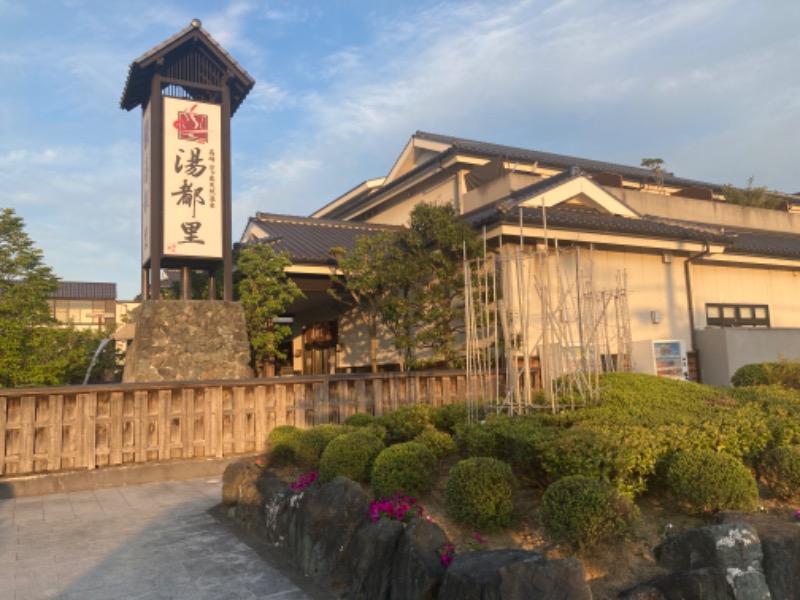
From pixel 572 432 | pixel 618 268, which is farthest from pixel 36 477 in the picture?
pixel 618 268

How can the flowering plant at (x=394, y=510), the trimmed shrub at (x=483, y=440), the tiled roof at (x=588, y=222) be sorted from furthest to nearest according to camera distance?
the tiled roof at (x=588, y=222)
the trimmed shrub at (x=483, y=440)
the flowering plant at (x=394, y=510)

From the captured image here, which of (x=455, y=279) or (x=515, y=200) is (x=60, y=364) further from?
(x=515, y=200)

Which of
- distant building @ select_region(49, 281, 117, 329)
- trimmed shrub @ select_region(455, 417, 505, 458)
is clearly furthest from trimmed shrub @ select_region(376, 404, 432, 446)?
distant building @ select_region(49, 281, 117, 329)

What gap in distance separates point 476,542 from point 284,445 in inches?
147

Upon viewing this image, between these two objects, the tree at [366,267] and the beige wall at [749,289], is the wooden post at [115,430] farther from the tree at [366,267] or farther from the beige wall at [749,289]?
the beige wall at [749,289]

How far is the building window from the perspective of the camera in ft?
53.4

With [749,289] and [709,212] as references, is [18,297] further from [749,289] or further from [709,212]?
[709,212]

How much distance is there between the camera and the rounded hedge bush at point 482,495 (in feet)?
15.6

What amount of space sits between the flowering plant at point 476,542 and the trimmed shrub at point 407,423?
2.39m

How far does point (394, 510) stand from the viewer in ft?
16.1

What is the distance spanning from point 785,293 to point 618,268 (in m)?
→ 6.55

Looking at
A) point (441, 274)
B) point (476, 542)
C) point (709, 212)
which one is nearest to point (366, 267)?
point (441, 274)

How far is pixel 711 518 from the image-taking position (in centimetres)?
468

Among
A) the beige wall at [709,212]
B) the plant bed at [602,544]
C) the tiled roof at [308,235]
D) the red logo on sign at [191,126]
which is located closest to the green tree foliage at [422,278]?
the tiled roof at [308,235]
